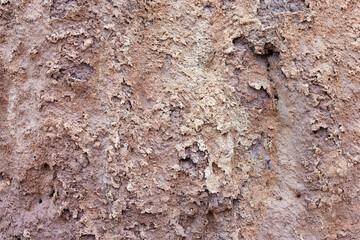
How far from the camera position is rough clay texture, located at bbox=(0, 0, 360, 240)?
1.02 m

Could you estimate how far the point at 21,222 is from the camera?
1.05 metres

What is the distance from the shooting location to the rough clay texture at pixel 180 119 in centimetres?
102

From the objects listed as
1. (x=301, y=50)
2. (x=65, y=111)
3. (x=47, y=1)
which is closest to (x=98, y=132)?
(x=65, y=111)

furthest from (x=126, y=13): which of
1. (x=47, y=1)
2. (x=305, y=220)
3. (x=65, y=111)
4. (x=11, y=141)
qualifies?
(x=305, y=220)

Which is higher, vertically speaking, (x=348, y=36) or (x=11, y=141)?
(x=348, y=36)

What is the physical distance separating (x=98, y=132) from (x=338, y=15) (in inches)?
33.4

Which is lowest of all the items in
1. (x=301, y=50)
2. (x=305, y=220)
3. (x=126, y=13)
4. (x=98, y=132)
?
(x=305, y=220)

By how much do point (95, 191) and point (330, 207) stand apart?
27.9 inches

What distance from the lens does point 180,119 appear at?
108 cm

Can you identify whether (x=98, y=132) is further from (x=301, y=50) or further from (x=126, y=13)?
(x=301, y=50)

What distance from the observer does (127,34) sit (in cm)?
108

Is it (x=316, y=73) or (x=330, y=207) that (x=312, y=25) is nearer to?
(x=316, y=73)

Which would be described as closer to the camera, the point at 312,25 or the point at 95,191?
the point at 95,191

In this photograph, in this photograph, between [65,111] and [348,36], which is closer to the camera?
[65,111]
